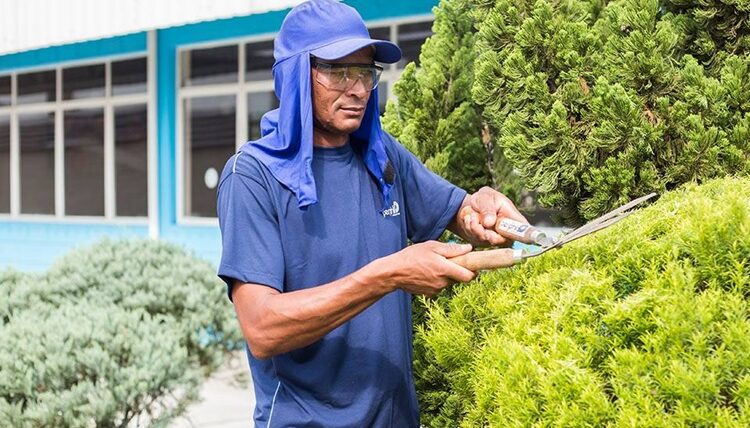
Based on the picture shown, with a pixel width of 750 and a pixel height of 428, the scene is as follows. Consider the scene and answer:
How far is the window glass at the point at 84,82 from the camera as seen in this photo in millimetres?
11367

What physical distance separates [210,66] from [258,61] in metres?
0.79

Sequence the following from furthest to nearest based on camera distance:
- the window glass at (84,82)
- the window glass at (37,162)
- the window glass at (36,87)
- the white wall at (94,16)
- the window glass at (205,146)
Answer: the window glass at (37,162) < the window glass at (36,87) < the window glass at (84,82) < the window glass at (205,146) < the white wall at (94,16)

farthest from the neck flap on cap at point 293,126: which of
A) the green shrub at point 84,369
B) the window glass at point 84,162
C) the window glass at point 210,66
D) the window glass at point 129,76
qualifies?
the window glass at point 84,162

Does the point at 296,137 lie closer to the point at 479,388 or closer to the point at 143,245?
the point at 479,388

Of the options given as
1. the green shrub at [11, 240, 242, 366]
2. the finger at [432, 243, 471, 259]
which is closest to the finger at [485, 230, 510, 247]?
the finger at [432, 243, 471, 259]

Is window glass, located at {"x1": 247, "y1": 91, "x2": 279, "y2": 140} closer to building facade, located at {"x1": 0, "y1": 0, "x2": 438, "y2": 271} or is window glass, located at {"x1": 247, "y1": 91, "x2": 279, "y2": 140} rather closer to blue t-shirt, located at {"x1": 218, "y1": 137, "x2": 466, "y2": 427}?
building facade, located at {"x1": 0, "y1": 0, "x2": 438, "y2": 271}

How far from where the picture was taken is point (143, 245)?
6328 millimetres

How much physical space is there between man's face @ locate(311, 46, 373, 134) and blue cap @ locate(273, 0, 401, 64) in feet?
0.15

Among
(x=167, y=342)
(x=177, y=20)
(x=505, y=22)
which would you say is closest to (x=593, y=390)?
(x=505, y=22)

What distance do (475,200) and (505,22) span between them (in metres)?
0.75

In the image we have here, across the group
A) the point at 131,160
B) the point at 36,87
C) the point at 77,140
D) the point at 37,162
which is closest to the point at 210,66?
the point at 131,160

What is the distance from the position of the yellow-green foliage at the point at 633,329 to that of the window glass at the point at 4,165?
1282cm

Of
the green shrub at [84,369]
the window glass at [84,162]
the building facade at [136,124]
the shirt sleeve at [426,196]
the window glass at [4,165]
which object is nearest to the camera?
the shirt sleeve at [426,196]

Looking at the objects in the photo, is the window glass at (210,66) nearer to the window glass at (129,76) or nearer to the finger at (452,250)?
the window glass at (129,76)
